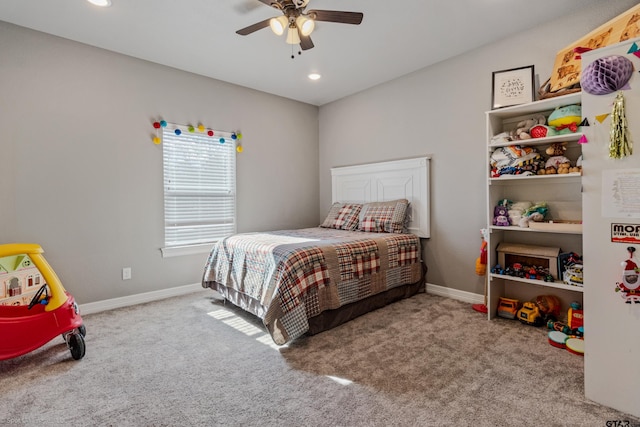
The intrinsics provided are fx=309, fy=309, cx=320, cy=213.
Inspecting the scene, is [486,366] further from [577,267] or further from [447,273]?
[447,273]

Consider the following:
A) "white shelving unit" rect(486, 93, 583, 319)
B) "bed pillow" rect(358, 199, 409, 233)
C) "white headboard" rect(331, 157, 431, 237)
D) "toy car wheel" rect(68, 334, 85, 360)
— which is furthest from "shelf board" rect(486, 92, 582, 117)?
"toy car wheel" rect(68, 334, 85, 360)

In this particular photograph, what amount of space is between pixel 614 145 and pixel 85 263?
13.3 feet

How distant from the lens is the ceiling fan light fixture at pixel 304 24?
2199 mm

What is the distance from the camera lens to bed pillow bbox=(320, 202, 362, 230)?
389 cm

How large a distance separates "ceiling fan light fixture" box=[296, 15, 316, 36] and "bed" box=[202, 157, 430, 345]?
1633mm

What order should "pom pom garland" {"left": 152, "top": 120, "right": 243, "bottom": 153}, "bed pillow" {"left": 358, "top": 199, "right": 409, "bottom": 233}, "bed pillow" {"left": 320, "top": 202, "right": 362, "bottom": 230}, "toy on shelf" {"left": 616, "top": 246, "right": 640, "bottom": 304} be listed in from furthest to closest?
"bed pillow" {"left": 320, "top": 202, "right": 362, "bottom": 230} < "bed pillow" {"left": 358, "top": 199, "right": 409, "bottom": 233} < "pom pom garland" {"left": 152, "top": 120, "right": 243, "bottom": 153} < "toy on shelf" {"left": 616, "top": 246, "right": 640, "bottom": 304}

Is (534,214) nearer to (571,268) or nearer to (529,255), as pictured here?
(529,255)

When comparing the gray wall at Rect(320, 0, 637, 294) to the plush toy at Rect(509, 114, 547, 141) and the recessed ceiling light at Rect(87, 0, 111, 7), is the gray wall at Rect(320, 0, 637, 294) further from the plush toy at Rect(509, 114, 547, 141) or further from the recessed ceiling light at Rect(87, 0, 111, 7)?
the recessed ceiling light at Rect(87, 0, 111, 7)

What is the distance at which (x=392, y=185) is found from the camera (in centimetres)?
388

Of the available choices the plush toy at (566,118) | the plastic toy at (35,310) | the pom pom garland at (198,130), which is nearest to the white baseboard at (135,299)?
the plastic toy at (35,310)

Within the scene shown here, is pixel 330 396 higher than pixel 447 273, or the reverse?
pixel 447 273

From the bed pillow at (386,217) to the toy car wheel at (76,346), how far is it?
2.74 m

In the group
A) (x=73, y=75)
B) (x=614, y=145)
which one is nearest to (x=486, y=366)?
(x=614, y=145)

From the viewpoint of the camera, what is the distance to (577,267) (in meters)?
2.31
